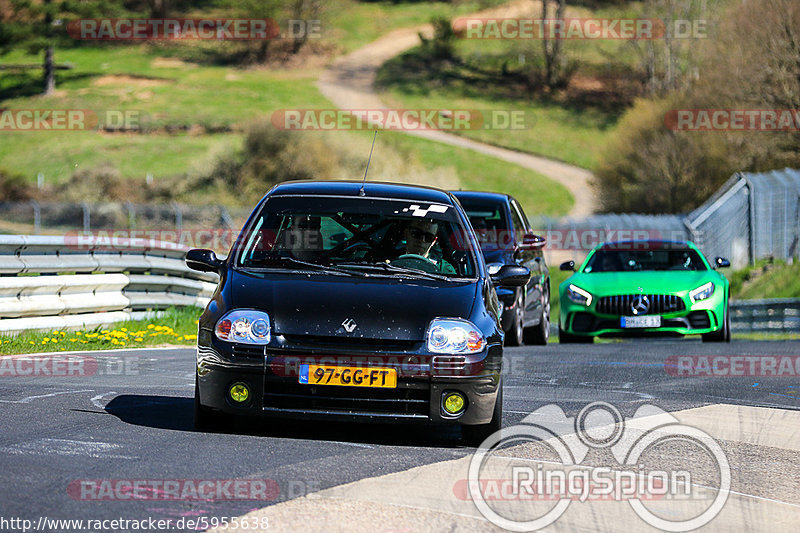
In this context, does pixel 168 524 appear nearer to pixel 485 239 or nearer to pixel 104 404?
pixel 104 404

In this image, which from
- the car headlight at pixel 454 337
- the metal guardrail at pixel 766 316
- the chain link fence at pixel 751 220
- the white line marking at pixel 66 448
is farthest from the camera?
the chain link fence at pixel 751 220

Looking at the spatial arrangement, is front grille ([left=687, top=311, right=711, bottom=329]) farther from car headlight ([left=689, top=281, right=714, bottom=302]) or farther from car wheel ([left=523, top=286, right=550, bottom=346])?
car wheel ([left=523, top=286, right=550, bottom=346])

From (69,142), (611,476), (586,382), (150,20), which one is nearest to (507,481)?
(611,476)

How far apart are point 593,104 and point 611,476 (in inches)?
3339

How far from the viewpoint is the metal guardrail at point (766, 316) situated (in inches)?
872

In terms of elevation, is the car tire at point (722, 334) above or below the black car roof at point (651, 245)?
below

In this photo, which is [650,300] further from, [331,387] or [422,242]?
[331,387]

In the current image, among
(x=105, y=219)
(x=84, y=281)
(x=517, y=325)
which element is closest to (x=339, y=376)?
(x=84, y=281)

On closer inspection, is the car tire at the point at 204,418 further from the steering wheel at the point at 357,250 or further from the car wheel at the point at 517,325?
the car wheel at the point at 517,325

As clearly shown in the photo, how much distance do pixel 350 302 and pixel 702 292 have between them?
10.1 m

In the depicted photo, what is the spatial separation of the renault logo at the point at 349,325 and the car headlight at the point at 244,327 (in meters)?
0.43

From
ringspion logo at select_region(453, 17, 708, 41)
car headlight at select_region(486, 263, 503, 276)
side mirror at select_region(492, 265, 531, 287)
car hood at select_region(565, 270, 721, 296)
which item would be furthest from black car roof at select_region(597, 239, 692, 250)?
ringspion logo at select_region(453, 17, 708, 41)

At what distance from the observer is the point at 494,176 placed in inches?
2766

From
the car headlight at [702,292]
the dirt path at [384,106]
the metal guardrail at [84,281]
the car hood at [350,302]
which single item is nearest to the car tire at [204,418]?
the car hood at [350,302]
